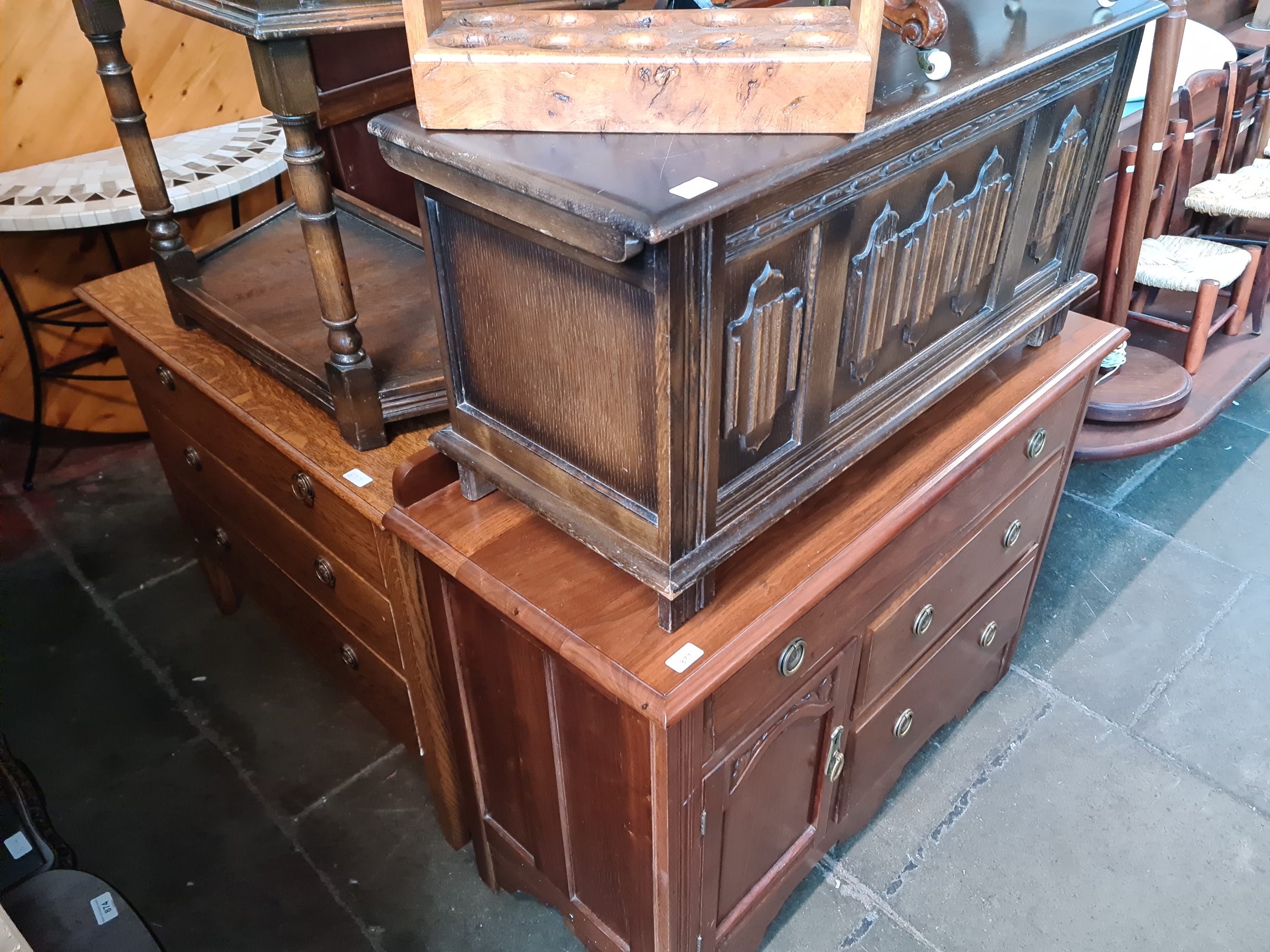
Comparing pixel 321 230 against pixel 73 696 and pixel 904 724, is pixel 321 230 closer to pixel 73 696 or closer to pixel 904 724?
pixel 904 724

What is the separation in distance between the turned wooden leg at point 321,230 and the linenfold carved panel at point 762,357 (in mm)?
687

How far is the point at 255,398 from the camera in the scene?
1757mm

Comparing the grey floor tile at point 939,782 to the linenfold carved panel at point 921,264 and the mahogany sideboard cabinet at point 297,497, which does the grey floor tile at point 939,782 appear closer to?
the mahogany sideboard cabinet at point 297,497

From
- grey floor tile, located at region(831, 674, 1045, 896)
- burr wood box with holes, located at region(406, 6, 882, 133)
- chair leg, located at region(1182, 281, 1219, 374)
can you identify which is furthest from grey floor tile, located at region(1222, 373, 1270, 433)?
burr wood box with holes, located at region(406, 6, 882, 133)

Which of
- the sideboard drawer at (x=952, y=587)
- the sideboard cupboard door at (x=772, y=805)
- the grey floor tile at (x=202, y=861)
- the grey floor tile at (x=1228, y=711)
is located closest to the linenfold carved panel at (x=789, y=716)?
the sideboard cupboard door at (x=772, y=805)

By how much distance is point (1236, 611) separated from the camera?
8.47 feet

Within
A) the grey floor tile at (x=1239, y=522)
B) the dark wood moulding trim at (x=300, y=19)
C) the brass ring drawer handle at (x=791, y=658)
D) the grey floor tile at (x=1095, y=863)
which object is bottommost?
the grey floor tile at (x=1095, y=863)

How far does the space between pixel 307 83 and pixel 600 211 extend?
653 mm

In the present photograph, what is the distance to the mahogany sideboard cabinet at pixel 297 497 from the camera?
1.61m

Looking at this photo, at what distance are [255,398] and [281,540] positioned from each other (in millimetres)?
333

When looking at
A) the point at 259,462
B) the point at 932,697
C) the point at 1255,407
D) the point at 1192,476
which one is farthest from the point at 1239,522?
the point at 259,462

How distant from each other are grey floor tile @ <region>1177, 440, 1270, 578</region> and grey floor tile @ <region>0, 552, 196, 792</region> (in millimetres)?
2788

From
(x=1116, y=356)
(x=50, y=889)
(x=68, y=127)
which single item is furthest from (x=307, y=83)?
(x=1116, y=356)

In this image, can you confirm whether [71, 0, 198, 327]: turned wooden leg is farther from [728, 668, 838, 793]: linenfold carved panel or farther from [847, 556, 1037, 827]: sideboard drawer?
[847, 556, 1037, 827]: sideboard drawer
